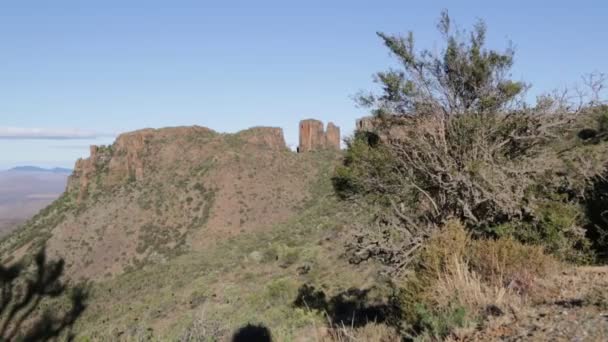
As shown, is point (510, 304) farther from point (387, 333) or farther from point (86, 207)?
point (86, 207)

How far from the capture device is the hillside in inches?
2215

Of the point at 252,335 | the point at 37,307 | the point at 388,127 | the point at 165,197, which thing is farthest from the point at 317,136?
the point at 252,335

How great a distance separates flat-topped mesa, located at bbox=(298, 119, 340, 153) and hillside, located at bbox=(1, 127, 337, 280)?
837 cm

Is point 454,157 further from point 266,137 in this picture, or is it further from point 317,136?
point 317,136

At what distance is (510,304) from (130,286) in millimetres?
40708

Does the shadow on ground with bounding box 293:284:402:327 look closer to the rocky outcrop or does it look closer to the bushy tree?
the bushy tree

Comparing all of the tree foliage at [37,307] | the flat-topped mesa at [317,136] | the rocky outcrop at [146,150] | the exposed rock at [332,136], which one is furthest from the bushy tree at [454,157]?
the exposed rock at [332,136]

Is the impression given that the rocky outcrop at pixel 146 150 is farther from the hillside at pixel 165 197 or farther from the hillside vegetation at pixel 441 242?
the hillside vegetation at pixel 441 242

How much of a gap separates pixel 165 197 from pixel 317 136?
113ft

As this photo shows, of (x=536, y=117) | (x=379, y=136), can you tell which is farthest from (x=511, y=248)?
(x=379, y=136)

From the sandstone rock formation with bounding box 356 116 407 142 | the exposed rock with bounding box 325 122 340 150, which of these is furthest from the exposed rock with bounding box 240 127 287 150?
the sandstone rock formation with bounding box 356 116 407 142

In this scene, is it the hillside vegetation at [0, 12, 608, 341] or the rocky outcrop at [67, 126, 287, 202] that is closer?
the hillside vegetation at [0, 12, 608, 341]

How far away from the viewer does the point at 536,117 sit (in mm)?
13555

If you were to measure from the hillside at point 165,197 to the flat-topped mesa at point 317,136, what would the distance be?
8367 mm
